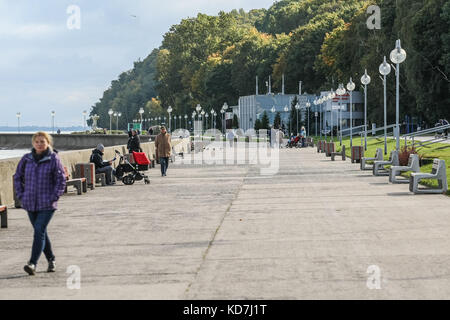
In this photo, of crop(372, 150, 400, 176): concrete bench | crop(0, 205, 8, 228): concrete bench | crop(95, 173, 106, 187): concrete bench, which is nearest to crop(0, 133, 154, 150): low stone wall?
crop(372, 150, 400, 176): concrete bench

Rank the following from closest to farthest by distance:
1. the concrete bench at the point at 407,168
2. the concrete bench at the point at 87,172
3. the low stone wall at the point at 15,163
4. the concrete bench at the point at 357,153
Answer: the low stone wall at the point at 15,163 → the concrete bench at the point at 407,168 → the concrete bench at the point at 87,172 → the concrete bench at the point at 357,153

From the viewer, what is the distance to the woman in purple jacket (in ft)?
31.9

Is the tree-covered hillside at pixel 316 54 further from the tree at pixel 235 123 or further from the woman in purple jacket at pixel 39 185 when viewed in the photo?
the woman in purple jacket at pixel 39 185

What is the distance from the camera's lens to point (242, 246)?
1179 cm

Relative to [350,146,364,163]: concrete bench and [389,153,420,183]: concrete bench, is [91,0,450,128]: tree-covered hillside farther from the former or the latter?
[389,153,420,183]: concrete bench

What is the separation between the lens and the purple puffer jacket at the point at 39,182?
9.73 m

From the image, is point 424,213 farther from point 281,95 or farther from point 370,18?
point 281,95

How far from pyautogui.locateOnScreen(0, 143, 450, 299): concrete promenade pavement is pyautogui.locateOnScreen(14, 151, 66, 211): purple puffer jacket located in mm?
841

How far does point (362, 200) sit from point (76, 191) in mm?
8393

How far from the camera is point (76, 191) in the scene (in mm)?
23188

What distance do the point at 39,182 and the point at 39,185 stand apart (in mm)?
38

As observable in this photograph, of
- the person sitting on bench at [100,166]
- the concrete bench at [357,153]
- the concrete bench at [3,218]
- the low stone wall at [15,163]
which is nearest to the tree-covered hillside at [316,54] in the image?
the concrete bench at [357,153]

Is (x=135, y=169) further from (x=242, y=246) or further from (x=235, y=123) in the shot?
(x=235, y=123)

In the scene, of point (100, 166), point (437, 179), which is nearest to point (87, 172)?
point (100, 166)
